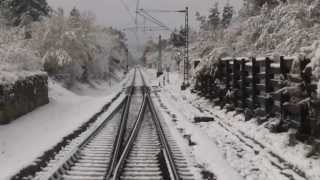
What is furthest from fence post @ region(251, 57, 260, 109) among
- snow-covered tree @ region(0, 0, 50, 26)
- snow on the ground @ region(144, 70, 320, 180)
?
snow-covered tree @ region(0, 0, 50, 26)

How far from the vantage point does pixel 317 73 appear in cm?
1099

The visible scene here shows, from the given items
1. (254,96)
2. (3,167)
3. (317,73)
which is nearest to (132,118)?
(254,96)

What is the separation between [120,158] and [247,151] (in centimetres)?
367

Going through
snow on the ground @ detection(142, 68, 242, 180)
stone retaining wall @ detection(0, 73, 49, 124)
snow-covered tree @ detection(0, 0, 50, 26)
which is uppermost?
snow-covered tree @ detection(0, 0, 50, 26)

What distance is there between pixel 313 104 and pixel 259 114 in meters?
5.33

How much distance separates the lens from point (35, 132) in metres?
17.8

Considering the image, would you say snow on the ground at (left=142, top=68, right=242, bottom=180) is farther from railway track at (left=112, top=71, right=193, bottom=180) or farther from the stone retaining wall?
the stone retaining wall

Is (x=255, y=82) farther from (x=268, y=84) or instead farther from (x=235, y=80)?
(x=235, y=80)

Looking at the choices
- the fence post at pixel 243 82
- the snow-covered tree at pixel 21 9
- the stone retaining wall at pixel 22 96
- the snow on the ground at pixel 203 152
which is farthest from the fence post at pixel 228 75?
the snow-covered tree at pixel 21 9

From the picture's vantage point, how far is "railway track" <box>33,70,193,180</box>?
429 inches

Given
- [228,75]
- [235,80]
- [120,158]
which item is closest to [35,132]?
[120,158]

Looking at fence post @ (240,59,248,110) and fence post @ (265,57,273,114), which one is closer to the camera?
fence post @ (265,57,273,114)

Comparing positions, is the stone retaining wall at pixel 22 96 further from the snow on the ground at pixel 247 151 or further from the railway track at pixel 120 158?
the snow on the ground at pixel 247 151

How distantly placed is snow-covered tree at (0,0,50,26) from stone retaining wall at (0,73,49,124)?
40.9 metres
